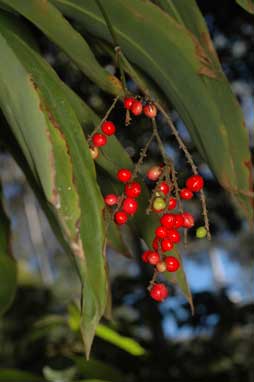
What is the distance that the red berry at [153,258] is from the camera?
730 mm

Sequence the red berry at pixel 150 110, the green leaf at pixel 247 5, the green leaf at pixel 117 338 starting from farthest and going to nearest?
the green leaf at pixel 117 338, the green leaf at pixel 247 5, the red berry at pixel 150 110

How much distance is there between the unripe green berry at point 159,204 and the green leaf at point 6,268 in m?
0.47

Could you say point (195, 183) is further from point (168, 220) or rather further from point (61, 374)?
point (61, 374)

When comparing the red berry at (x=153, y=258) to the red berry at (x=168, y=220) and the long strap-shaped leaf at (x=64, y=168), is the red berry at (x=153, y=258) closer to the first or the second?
the red berry at (x=168, y=220)

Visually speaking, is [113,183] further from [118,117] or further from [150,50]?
[118,117]

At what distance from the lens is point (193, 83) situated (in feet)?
2.36

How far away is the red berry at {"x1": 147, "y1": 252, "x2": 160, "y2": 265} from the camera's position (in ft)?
2.40

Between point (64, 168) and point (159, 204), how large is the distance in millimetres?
190

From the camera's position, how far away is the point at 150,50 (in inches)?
29.0

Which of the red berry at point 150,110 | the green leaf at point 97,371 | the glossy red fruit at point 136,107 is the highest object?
the red berry at point 150,110

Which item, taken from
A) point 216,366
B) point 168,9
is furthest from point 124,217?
point 216,366

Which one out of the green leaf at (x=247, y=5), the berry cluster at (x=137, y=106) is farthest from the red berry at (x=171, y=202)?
the green leaf at (x=247, y=5)

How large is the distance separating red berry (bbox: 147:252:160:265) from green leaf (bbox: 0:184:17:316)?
43cm

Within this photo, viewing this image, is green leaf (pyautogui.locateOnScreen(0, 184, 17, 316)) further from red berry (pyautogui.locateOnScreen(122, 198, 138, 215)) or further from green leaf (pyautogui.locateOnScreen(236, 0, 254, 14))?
green leaf (pyautogui.locateOnScreen(236, 0, 254, 14))
